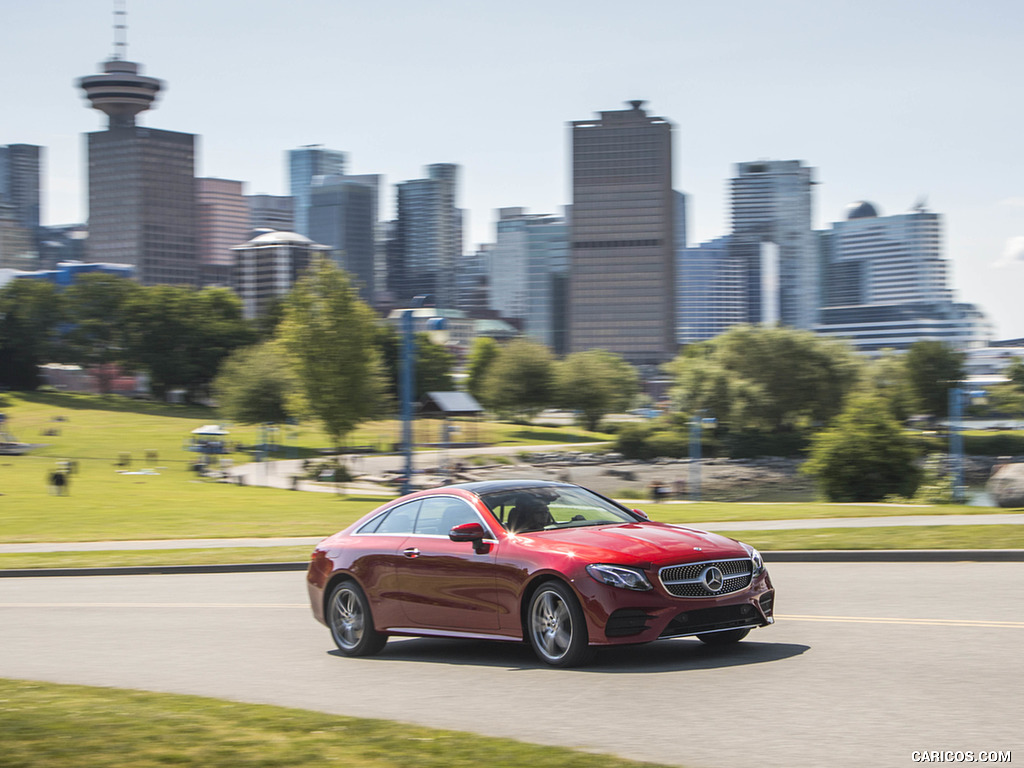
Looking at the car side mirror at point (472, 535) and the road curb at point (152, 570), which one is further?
the road curb at point (152, 570)

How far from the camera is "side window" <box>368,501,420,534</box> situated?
33.2 ft

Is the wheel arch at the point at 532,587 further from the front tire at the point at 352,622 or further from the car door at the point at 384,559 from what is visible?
the front tire at the point at 352,622

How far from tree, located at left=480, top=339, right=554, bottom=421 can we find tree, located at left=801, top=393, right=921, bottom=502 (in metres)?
82.7

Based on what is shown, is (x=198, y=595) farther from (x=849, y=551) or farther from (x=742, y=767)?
(x=742, y=767)

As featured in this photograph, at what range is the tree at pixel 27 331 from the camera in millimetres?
130875

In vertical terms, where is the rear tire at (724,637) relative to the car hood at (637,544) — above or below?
below

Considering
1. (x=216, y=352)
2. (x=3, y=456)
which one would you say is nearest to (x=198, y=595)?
(x=3, y=456)

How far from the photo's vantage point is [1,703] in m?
7.53

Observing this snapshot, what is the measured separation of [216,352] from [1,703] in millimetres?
121602

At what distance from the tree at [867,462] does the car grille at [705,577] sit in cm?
2917

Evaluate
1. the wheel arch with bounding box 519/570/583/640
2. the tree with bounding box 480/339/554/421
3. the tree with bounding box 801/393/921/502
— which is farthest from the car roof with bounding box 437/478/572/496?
the tree with bounding box 480/339/554/421

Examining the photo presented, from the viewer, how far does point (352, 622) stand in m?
10.3

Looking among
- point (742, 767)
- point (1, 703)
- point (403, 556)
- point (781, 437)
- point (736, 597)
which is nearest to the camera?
point (742, 767)

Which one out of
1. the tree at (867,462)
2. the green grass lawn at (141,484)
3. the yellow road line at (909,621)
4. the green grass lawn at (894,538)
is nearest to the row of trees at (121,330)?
the green grass lawn at (141,484)
